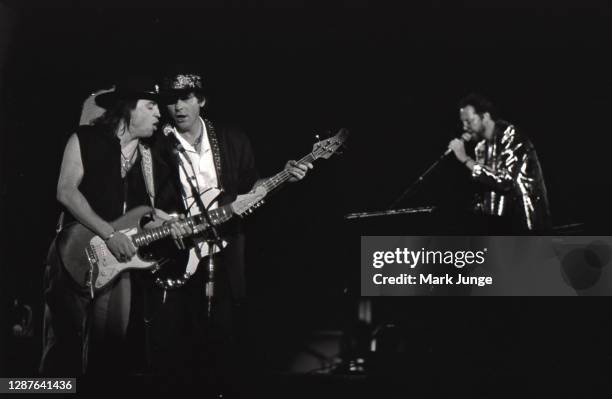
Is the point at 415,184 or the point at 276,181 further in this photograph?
the point at 415,184

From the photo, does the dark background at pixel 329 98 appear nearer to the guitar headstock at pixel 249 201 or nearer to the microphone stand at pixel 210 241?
the guitar headstock at pixel 249 201

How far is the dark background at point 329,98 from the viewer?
15.3ft

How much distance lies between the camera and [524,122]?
4.74 m

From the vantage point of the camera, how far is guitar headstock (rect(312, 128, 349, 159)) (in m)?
4.64

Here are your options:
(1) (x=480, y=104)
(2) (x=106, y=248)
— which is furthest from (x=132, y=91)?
(1) (x=480, y=104)

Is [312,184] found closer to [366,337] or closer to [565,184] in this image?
[366,337]

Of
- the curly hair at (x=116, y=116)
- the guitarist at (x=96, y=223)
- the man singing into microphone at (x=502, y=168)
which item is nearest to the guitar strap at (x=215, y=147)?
the guitarist at (x=96, y=223)

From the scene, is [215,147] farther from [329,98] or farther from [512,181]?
[512,181]

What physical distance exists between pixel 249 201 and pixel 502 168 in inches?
63.1

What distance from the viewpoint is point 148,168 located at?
4527 mm

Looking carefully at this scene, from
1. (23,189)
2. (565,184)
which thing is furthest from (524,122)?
(23,189)

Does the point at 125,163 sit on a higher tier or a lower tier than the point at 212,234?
higher

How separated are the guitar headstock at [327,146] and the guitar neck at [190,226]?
642 mm

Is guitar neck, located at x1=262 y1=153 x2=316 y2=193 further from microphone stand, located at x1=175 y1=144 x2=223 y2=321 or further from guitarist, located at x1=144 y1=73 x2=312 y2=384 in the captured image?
microphone stand, located at x1=175 y1=144 x2=223 y2=321
